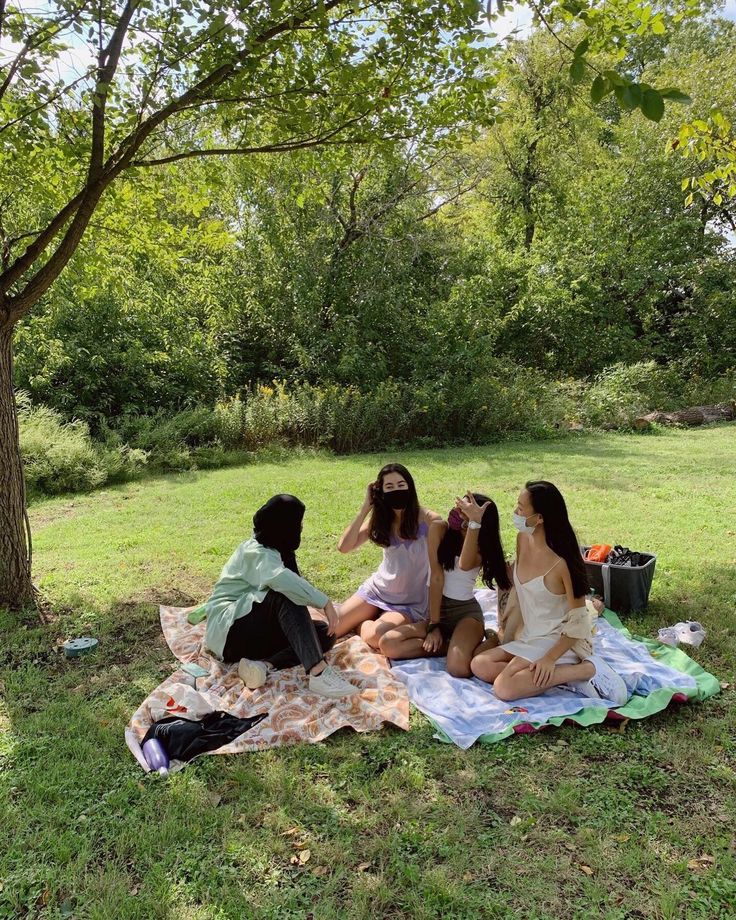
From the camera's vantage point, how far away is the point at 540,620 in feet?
11.8

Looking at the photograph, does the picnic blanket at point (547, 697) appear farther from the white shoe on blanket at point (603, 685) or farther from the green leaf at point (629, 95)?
the green leaf at point (629, 95)

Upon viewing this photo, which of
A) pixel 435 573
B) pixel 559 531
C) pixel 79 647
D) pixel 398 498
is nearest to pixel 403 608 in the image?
pixel 435 573

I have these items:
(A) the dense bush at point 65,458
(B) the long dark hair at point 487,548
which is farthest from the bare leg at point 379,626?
(A) the dense bush at point 65,458

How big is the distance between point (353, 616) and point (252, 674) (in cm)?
96

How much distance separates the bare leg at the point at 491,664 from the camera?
3.70m

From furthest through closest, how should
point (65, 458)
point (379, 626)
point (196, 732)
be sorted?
point (65, 458)
point (379, 626)
point (196, 732)

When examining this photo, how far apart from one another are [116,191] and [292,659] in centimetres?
408

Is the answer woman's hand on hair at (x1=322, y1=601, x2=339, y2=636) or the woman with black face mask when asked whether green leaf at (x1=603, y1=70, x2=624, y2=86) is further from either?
woman's hand on hair at (x1=322, y1=601, x2=339, y2=636)

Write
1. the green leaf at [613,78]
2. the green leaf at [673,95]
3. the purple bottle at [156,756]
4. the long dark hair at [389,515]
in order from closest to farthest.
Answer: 1. the green leaf at [673,95]
2. the green leaf at [613,78]
3. the purple bottle at [156,756]
4. the long dark hair at [389,515]

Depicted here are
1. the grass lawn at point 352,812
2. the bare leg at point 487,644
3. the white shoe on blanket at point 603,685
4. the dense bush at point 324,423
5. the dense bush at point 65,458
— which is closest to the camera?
the grass lawn at point 352,812

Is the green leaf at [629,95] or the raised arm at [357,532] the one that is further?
the raised arm at [357,532]

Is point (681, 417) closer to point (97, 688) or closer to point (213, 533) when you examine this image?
point (213, 533)

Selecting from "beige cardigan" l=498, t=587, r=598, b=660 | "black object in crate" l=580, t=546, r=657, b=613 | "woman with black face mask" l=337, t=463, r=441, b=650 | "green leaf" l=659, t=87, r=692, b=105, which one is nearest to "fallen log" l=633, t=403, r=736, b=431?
"black object in crate" l=580, t=546, r=657, b=613

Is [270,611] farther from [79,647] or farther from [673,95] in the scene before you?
[673,95]
